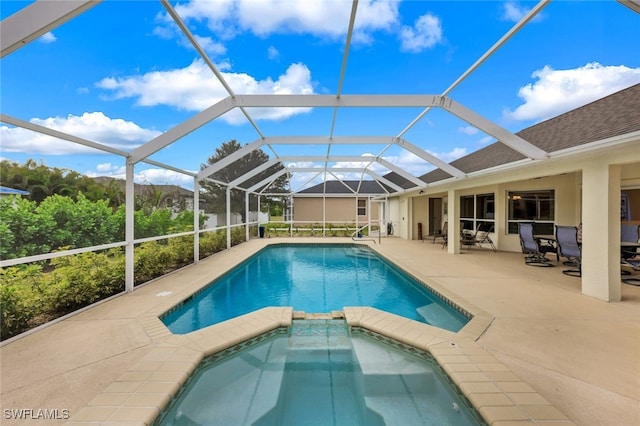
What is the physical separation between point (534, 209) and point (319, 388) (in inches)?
412

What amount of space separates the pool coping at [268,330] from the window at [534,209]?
7.58 metres

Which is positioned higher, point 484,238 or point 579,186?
point 579,186

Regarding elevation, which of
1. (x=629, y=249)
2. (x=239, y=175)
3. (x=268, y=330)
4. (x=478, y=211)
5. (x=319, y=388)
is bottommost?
(x=319, y=388)

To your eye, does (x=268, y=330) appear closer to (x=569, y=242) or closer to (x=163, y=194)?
(x=163, y=194)

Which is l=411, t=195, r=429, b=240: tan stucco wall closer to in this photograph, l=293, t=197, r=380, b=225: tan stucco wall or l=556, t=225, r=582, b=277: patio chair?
l=293, t=197, r=380, b=225: tan stucco wall

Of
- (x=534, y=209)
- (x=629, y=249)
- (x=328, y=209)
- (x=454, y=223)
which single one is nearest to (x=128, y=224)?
(x=454, y=223)

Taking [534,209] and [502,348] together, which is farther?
[534,209]

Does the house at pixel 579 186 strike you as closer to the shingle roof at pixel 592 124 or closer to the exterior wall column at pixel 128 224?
the shingle roof at pixel 592 124

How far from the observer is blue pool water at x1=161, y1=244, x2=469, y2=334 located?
508 cm

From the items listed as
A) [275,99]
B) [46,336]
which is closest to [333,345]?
[46,336]

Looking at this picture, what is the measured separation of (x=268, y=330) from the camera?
13.6 ft

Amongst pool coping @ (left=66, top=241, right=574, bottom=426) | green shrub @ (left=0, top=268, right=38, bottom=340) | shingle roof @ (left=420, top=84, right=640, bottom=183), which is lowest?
pool coping @ (left=66, top=241, right=574, bottom=426)

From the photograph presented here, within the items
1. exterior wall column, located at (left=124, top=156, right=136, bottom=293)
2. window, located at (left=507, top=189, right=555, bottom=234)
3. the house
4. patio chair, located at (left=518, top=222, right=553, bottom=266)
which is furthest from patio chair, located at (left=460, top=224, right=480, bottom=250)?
exterior wall column, located at (left=124, top=156, right=136, bottom=293)

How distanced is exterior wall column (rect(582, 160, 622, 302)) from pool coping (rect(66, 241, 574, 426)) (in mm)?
2489
